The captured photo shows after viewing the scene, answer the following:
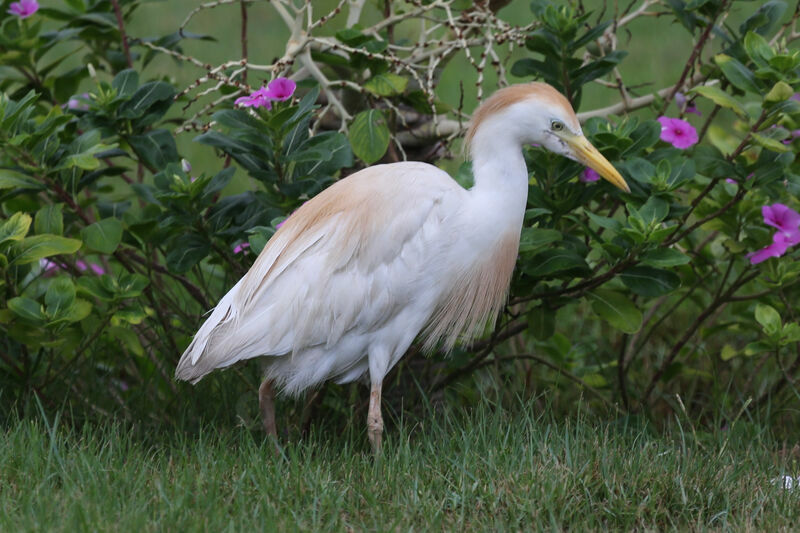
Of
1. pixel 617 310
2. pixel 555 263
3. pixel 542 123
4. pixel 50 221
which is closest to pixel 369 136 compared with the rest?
pixel 542 123

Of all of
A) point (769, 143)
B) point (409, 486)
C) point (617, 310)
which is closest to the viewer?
point (409, 486)

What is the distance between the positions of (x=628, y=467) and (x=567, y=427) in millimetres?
331

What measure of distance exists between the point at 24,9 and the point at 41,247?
108 cm

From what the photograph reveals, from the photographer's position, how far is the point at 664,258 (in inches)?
127

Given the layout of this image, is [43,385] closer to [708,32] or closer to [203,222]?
[203,222]

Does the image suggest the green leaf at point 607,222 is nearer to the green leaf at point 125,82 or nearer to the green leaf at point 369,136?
the green leaf at point 369,136

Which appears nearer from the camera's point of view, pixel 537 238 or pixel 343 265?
pixel 343 265

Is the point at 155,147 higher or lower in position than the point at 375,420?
higher

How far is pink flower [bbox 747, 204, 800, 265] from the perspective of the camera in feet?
11.2

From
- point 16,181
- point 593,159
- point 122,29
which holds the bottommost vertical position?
point 593,159

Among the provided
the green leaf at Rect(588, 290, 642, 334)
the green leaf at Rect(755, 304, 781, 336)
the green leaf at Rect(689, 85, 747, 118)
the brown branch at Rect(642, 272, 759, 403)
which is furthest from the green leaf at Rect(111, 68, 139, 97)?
the green leaf at Rect(755, 304, 781, 336)

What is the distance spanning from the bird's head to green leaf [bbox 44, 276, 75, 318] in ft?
4.69

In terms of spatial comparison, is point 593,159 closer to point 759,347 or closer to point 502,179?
point 502,179

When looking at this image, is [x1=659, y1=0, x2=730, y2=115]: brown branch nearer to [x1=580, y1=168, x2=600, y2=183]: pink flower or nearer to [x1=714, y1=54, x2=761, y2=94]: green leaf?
[x1=714, y1=54, x2=761, y2=94]: green leaf
